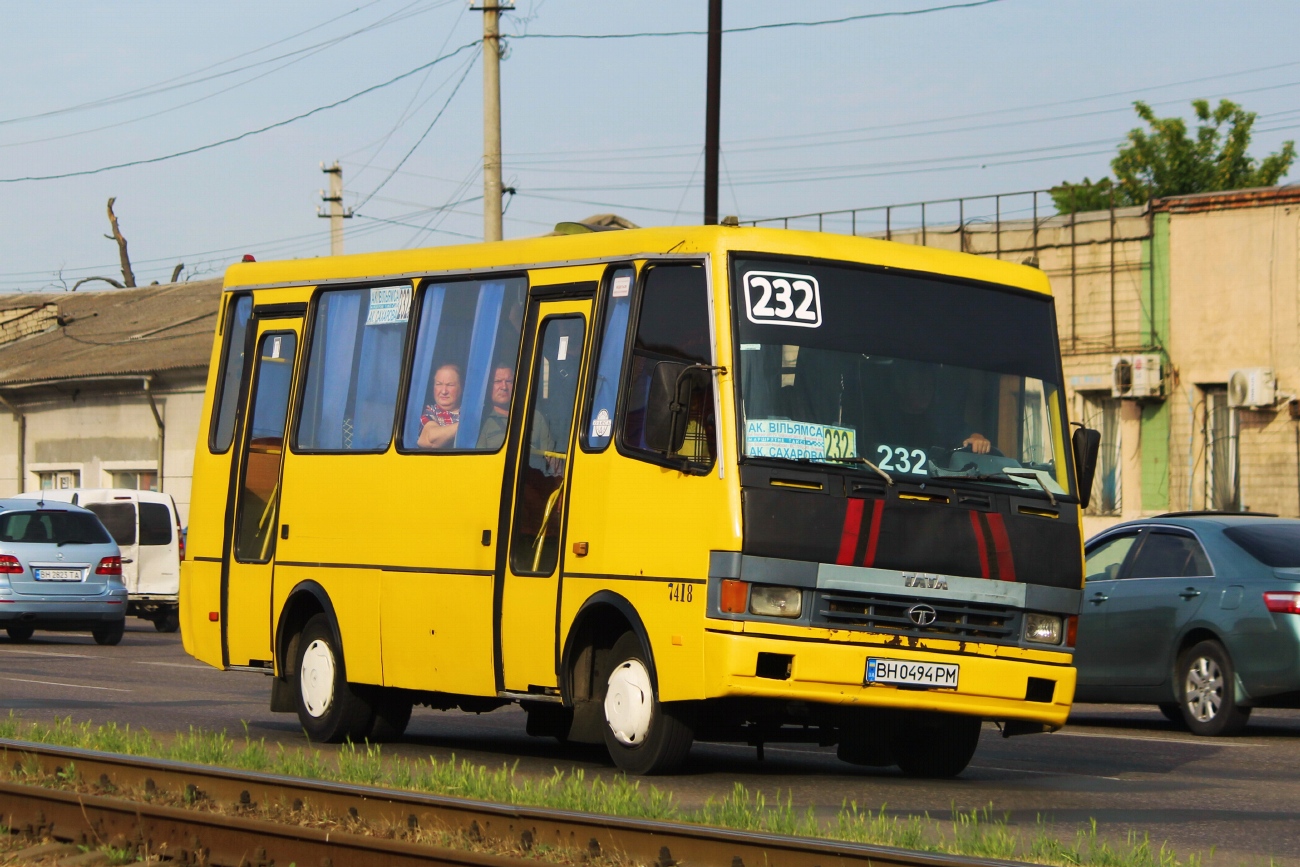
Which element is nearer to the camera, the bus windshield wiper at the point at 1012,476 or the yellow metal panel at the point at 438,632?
the bus windshield wiper at the point at 1012,476

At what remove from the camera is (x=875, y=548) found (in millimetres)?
9969

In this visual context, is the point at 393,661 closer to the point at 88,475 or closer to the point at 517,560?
the point at 517,560

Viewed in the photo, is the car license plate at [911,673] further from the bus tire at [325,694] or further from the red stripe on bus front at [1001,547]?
the bus tire at [325,694]

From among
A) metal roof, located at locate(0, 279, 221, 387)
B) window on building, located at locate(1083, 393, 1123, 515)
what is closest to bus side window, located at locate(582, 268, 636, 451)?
window on building, located at locate(1083, 393, 1123, 515)

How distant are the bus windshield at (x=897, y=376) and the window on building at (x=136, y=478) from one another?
134ft

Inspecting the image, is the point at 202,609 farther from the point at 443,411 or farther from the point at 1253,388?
the point at 1253,388

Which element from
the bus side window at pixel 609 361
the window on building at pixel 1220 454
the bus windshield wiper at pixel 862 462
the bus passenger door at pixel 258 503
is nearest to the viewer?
the bus windshield wiper at pixel 862 462

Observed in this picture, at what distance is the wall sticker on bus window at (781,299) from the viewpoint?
402 inches

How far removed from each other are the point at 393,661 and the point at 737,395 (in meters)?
3.38

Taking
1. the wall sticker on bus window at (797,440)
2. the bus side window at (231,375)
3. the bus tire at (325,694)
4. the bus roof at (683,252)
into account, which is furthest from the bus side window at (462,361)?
the bus side window at (231,375)

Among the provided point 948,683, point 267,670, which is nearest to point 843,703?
point 948,683

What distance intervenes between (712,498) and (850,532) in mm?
714

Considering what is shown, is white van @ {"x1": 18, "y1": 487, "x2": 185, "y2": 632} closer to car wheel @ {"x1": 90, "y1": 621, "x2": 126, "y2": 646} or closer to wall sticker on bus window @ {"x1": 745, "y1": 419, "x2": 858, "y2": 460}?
car wheel @ {"x1": 90, "y1": 621, "x2": 126, "y2": 646}

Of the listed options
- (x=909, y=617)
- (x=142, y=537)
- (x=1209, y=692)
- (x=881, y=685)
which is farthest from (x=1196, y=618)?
(x=142, y=537)
